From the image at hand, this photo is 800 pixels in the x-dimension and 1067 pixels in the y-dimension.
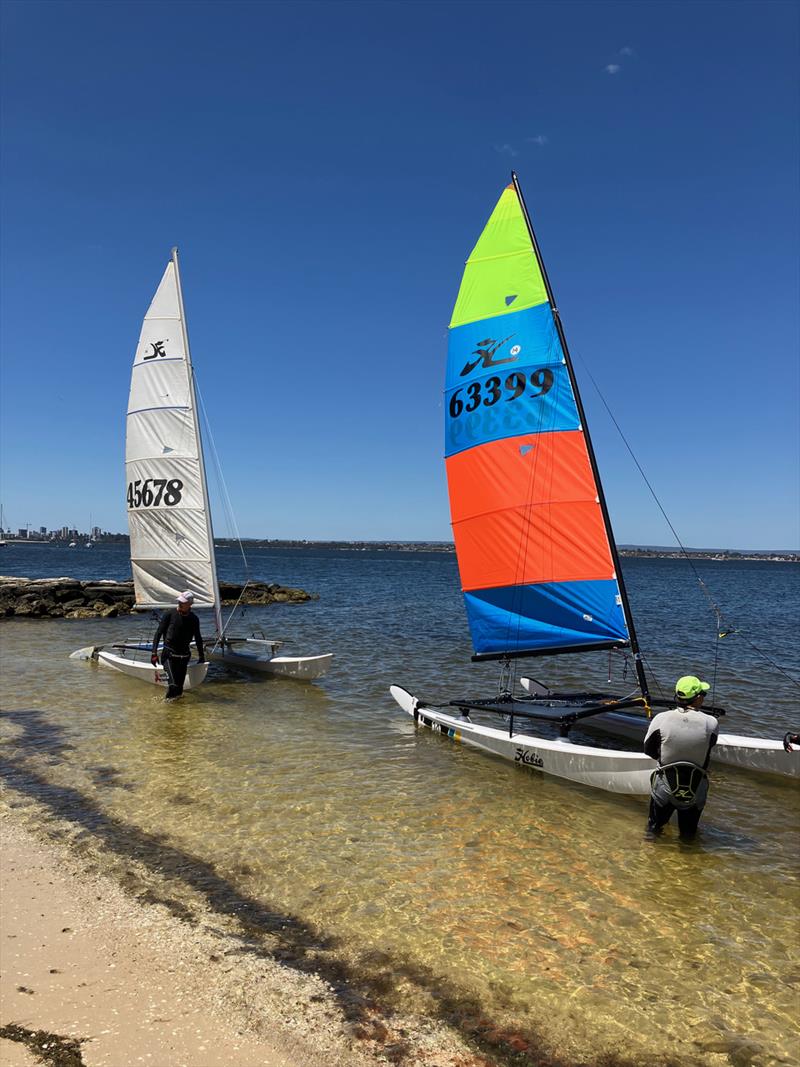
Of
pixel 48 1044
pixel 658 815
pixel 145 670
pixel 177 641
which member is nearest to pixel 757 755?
pixel 658 815

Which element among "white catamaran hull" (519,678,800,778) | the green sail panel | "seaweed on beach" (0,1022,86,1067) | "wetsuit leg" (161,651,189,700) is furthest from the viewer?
"wetsuit leg" (161,651,189,700)

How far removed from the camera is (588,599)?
10.5 meters

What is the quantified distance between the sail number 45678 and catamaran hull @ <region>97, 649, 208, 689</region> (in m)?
4.12

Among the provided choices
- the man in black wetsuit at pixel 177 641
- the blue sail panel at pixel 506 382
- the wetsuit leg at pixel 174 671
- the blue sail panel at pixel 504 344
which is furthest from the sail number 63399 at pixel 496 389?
the wetsuit leg at pixel 174 671

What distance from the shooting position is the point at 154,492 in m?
17.4

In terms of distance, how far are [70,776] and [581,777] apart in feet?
23.3

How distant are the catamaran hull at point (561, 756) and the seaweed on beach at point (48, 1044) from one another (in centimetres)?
648

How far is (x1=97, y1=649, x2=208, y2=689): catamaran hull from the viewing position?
1438 cm

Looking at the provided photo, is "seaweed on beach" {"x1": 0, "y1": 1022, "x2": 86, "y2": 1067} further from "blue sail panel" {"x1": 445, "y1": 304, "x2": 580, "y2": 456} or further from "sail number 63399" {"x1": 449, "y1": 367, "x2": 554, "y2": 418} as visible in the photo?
"sail number 63399" {"x1": 449, "y1": 367, "x2": 554, "y2": 418}

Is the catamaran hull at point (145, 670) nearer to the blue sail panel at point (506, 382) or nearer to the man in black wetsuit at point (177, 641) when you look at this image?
the man in black wetsuit at point (177, 641)

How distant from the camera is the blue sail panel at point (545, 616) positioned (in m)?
10.3

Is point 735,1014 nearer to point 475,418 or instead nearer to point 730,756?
point 730,756

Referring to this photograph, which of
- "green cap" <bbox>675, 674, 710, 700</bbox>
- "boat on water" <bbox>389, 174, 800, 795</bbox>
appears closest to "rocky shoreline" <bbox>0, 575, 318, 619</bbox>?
"boat on water" <bbox>389, 174, 800, 795</bbox>

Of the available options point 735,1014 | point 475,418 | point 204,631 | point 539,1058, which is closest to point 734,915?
point 735,1014
